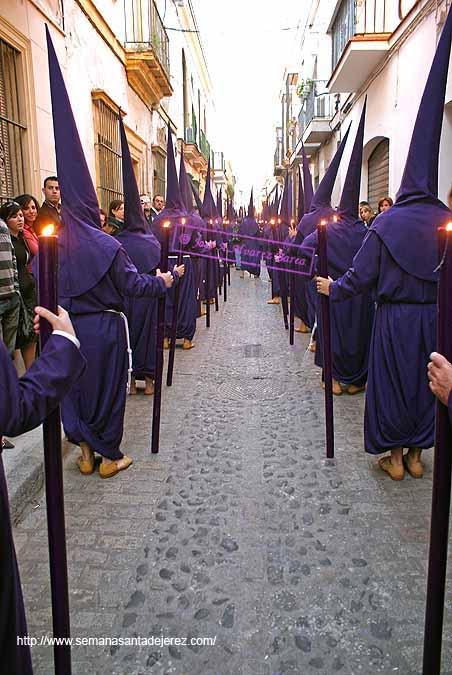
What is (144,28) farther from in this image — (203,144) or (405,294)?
(203,144)

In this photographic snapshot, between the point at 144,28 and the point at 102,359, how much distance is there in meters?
12.7

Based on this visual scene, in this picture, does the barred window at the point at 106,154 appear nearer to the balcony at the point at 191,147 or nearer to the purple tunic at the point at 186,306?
the purple tunic at the point at 186,306

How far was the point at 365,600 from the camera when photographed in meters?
2.62

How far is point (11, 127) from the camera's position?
6.98 meters

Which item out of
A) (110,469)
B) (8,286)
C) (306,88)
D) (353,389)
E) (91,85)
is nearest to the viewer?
(110,469)

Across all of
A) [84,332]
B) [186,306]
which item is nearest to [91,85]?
[186,306]

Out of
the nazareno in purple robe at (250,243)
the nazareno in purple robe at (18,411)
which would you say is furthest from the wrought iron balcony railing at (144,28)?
the nazareno in purple robe at (18,411)

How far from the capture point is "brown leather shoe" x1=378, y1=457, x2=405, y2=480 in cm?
386

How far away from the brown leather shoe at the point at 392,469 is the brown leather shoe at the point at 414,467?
64mm

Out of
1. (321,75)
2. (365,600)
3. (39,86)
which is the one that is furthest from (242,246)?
(365,600)

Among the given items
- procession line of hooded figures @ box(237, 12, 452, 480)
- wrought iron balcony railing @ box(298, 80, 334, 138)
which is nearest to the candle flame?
procession line of hooded figures @ box(237, 12, 452, 480)

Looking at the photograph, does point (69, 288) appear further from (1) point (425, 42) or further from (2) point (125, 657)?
(1) point (425, 42)

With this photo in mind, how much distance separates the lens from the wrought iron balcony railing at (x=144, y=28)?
1265 centimetres

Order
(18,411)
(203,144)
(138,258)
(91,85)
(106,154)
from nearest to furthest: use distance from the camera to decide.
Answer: (18,411) < (138,258) < (91,85) < (106,154) < (203,144)
